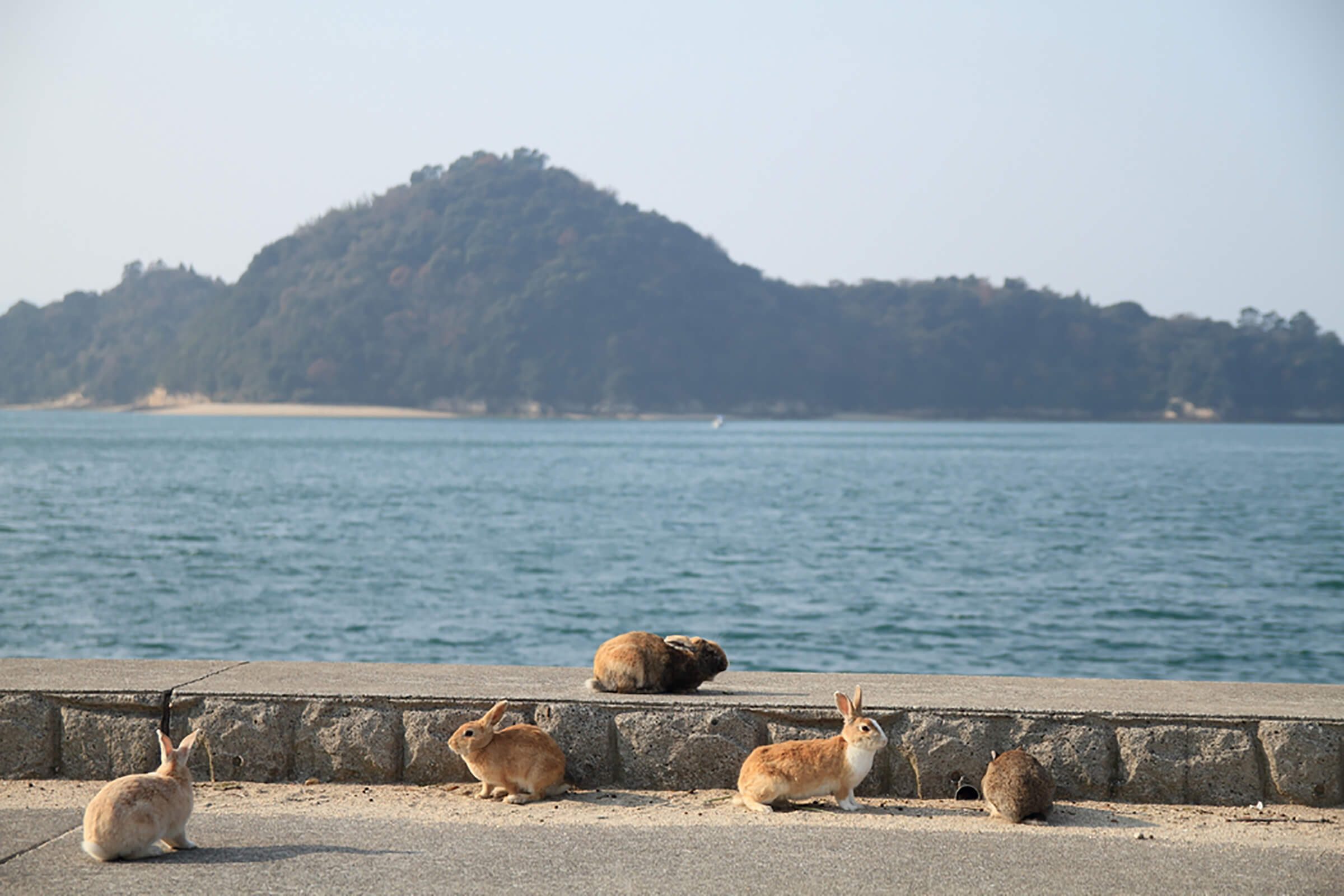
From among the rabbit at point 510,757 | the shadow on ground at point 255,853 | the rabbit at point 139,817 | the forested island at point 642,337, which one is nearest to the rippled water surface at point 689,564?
the rabbit at point 510,757

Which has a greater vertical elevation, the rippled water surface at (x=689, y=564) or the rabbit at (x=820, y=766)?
the rabbit at (x=820, y=766)

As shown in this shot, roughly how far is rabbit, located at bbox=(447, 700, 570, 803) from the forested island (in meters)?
149

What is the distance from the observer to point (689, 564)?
116 feet

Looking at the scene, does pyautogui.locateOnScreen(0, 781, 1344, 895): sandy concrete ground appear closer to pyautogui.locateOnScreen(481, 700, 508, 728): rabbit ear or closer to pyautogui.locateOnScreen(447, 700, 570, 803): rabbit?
pyautogui.locateOnScreen(447, 700, 570, 803): rabbit

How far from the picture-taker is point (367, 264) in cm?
15988

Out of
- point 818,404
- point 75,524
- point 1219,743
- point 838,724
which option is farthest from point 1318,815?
point 818,404

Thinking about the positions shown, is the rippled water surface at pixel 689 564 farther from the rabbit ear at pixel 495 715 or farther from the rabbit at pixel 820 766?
the rabbit ear at pixel 495 715

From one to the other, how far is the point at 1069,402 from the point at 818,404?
31504mm

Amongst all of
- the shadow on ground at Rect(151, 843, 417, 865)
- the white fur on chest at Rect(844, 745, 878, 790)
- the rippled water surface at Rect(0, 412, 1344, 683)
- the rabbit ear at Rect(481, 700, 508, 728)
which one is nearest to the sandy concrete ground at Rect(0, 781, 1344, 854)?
the white fur on chest at Rect(844, 745, 878, 790)

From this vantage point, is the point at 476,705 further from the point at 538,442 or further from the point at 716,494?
the point at 538,442

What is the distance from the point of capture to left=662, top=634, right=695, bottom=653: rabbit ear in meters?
6.53

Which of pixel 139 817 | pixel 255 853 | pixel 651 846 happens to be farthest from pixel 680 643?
pixel 139 817

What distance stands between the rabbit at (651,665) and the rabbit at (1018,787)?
58.8 inches

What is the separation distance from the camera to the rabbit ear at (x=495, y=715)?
18.5 feet
